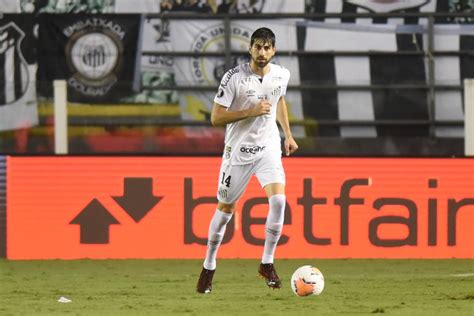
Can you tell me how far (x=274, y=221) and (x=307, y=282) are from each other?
0.77 metres

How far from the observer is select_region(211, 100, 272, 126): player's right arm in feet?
35.4

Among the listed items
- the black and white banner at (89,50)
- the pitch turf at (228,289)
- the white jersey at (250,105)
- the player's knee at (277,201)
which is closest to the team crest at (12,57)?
the black and white banner at (89,50)

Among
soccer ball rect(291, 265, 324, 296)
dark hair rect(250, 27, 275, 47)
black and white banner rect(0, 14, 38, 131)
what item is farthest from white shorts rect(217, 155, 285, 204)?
black and white banner rect(0, 14, 38, 131)

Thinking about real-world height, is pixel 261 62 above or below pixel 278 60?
above

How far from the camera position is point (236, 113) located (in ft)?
35.7

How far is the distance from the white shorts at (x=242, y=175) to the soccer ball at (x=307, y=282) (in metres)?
0.91

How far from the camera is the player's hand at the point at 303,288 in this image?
35.1 feet

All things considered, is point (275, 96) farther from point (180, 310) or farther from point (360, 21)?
point (360, 21)

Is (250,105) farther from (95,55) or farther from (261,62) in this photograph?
(95,55)

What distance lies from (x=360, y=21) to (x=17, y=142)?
6610 mm

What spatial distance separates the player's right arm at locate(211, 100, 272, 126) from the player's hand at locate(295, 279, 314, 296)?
143 centimetres

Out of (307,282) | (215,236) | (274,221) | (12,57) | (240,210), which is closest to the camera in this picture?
(307,282)

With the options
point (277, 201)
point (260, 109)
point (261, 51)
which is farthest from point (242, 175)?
point (261, 51)

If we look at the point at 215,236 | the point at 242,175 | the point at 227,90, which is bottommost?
the point at 215,236
